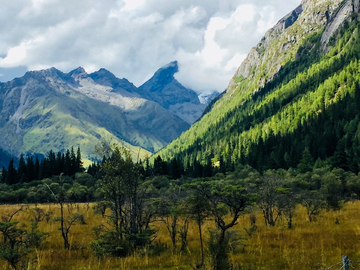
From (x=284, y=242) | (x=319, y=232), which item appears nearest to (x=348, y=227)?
(x=319, y=232)

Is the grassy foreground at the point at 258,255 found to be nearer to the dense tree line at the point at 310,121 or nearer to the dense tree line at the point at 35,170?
the dense tree line at the point at 310,121

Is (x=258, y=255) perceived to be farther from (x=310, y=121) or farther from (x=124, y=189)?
(x=310, y=121)

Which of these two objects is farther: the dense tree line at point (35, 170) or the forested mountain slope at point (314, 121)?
the forested mountain slope at point (314, 121)

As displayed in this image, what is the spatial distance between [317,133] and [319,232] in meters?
104

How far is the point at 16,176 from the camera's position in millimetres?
93500

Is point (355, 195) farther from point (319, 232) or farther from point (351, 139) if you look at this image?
point (351, 139)

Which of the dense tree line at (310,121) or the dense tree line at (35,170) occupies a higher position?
the dense tree line at (310,121)

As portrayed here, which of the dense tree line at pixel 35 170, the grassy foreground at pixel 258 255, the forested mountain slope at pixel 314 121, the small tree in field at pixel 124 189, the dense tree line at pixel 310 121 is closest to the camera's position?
the grassy foreground at pixel 258 255

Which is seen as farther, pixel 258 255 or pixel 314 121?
pixel 314 121

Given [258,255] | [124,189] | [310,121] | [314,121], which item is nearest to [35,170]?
[124,189]

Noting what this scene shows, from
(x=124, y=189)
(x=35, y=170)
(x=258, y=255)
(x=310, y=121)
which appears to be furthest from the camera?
(x=310, y=121)

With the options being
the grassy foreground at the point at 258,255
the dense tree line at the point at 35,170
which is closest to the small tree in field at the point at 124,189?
the grassy foreground at the point at 258,255

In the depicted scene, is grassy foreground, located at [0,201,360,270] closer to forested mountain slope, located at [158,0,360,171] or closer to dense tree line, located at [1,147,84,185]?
forested mountain slope, located at [158,0,360,171]

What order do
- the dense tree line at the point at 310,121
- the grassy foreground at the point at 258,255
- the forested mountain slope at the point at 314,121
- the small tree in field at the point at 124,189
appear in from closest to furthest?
the grassy foreground at the point at 258,255
the small tree in field at the point at 124,189
the forested mountain slope at the point at 314,121
the dense tree line at the point at 310,121
